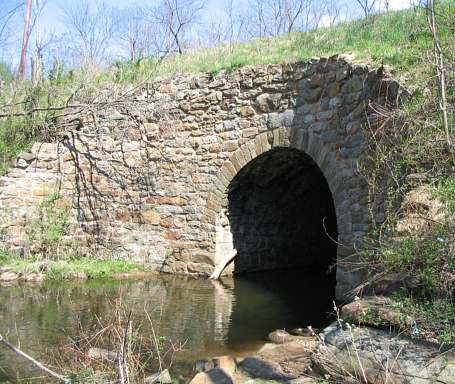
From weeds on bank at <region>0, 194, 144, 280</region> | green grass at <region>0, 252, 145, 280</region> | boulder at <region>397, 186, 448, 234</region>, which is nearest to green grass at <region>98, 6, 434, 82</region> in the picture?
boulder at <region>397, 186, 448, 234</region>

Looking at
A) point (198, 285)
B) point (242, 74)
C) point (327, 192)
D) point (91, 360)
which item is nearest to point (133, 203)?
point (198, 285)

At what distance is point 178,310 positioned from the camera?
258 inches

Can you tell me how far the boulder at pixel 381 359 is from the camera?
3.09 metres

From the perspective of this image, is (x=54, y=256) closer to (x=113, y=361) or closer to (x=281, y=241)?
(x=281, y=241)

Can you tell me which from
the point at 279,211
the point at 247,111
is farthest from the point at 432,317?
the point at 279,211

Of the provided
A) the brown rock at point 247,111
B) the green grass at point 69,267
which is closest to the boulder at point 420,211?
the brown rock at point 247,111

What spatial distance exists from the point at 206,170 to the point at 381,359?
5.66m

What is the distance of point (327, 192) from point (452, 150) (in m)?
6.28

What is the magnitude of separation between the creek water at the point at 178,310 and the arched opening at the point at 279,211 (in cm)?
63

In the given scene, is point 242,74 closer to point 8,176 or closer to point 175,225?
point 175,225

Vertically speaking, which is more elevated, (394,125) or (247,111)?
(247,111)

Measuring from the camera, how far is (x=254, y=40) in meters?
10.6

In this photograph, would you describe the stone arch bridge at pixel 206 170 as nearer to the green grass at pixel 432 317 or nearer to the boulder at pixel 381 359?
the green grass at pixel 432 317

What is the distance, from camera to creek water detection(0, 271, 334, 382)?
5117 millimetres
